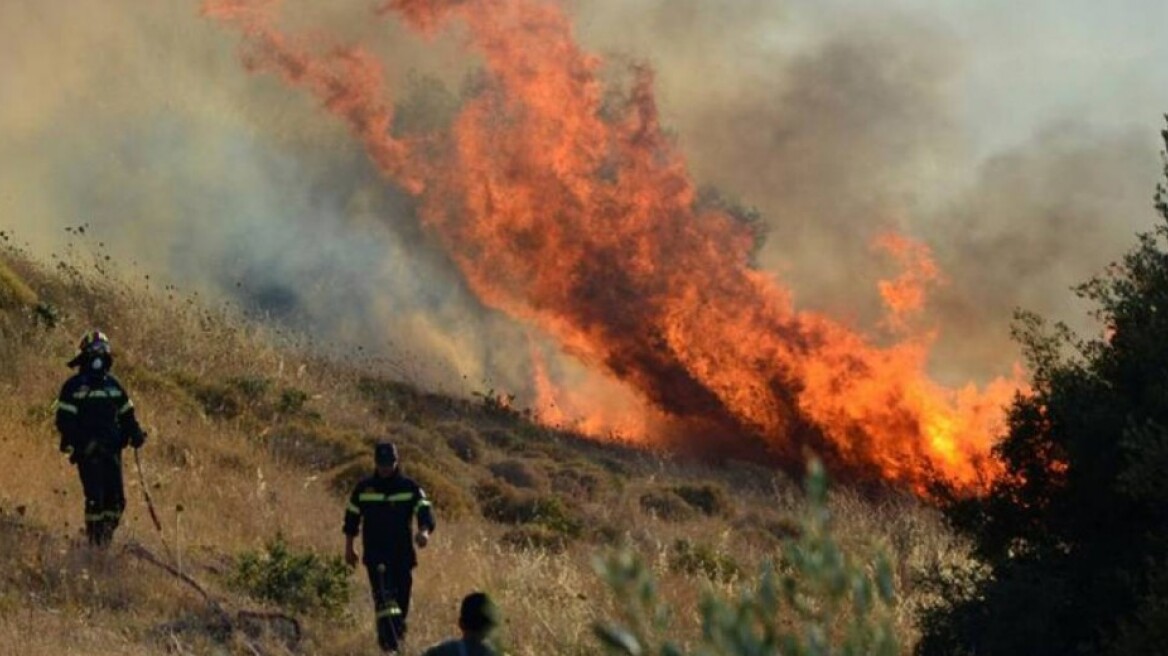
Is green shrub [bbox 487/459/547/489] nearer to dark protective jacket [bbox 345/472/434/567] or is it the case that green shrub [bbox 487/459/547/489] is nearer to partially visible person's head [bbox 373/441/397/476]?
dark protective jacket [bbox 345/472/434/567]

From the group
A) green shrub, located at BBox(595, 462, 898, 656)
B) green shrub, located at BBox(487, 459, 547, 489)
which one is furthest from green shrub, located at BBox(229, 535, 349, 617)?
green shrub, located at BBox(595, 462, 898, 656)

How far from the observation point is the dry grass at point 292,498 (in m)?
13.5

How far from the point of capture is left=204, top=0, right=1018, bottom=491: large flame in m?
30.5

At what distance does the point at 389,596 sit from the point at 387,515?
2.18 ft

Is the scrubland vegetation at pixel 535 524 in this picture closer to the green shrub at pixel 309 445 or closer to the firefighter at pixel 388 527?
the green shrub at pixel 309 445

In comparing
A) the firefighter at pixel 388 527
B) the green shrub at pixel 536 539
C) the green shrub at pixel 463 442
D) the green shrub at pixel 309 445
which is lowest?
the firefighter at pixel 388 527

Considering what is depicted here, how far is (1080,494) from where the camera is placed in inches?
429

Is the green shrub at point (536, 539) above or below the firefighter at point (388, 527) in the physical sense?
above

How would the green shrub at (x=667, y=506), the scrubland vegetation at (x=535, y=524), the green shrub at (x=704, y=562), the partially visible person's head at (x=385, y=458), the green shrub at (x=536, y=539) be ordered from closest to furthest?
the scrubland vegetation at (x=535, y=524)
the partially visible person's head at (x=385, y=458)
the green shrub at (x=704, y=562)
the green shrub at (x=536, y=539)
the green shrub at (x=667, y=506)

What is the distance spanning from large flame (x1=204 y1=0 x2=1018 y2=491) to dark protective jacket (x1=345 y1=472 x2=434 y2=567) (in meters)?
17.1

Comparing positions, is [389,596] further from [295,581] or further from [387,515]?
[295,581]

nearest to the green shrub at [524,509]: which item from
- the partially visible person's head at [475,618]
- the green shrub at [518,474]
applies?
the green shrub at [518,474]

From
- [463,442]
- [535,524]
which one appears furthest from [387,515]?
[463,442]

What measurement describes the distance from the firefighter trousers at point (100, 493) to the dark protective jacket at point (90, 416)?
0.11 m
